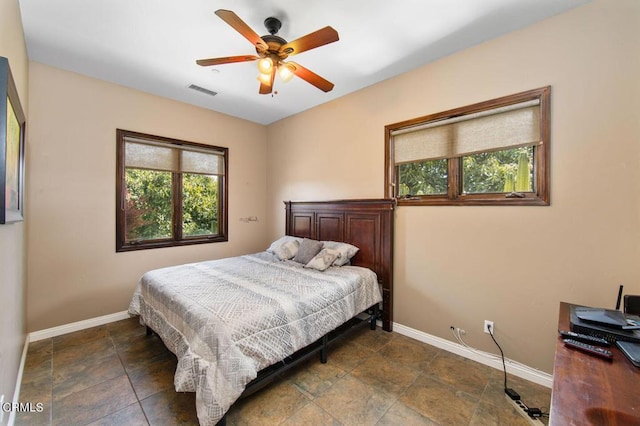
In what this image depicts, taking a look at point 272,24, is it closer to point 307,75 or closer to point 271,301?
point 307,75

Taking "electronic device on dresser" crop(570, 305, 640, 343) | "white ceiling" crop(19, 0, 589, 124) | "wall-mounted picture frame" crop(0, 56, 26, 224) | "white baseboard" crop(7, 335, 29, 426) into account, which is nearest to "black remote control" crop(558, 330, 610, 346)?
"electronic device on dresser" crop(570, 305, 640, 343)

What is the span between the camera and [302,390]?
78.7 inches

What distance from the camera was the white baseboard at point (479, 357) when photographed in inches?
81.4

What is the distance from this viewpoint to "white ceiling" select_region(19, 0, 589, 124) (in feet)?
6.38

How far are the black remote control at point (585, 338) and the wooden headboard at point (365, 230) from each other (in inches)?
66.5

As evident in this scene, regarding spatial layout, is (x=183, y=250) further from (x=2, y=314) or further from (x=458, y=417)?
(x=458, y=417)

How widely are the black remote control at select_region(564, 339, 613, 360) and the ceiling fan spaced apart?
2094 mm

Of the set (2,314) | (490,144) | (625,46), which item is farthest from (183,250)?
(625,46)

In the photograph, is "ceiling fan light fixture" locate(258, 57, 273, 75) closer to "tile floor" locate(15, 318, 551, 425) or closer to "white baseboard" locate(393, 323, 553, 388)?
"tile floor" locate(15, 318, 551, 425)

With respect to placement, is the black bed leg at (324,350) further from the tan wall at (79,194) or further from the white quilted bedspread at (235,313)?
the tan wall at (79,194)

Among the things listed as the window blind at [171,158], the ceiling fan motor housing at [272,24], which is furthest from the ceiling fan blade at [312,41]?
the window blind at [171,158]

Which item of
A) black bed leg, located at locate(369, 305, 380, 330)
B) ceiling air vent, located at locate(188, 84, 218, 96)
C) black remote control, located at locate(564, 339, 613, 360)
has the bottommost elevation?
black bed leg, located at locate(369, 305, 380, 330)

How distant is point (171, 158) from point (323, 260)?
2.52m

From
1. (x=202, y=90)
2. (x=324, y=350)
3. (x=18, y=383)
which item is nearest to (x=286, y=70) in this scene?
(x=202, y=90)
